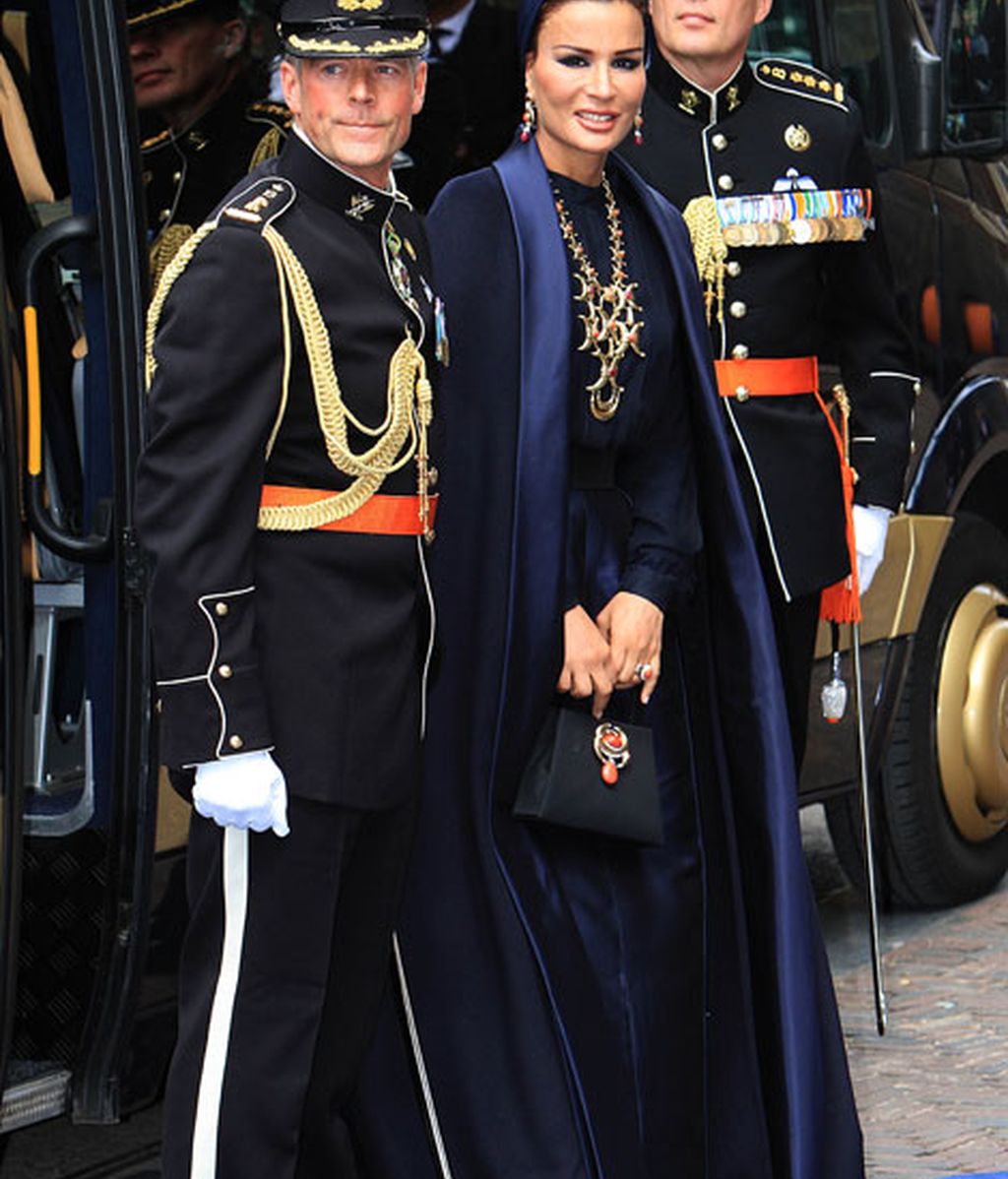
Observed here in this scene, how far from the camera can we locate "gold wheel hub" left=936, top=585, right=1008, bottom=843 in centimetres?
639

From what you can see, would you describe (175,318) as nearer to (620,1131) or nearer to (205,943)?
(205,943)

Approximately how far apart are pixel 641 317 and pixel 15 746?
1.01m

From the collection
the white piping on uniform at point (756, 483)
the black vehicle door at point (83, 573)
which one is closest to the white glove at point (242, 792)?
the black vehicle door at point (83, 573)

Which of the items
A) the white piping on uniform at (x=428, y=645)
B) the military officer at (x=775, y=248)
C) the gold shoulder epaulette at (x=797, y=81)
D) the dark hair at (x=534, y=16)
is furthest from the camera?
the gold shoulder epaulette at (x=797, y=81)

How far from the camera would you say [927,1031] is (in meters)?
5.69

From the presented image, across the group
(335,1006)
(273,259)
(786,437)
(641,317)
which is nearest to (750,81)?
(786,437)

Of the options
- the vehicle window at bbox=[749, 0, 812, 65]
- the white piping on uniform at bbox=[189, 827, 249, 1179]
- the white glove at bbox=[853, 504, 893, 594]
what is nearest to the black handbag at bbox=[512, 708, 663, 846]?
the white piping on uniform at bbox=[189, 827, 249, 1179]

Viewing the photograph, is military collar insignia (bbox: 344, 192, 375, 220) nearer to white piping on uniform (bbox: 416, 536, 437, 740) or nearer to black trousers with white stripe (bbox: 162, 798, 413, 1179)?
white piping on uniform (bbox: 416, 536, 437, 740)

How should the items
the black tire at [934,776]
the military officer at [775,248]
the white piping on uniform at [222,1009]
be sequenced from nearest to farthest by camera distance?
the white piping on uniform at [222,1009]
the military officer at [775,248]
the black tire at [934,776]

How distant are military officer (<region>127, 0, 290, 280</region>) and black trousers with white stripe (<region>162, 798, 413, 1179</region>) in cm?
141

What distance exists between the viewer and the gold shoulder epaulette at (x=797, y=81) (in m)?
4.80

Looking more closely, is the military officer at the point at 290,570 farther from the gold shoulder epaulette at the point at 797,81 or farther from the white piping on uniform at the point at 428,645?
the gold shoulder epaulette at the point at 797,81

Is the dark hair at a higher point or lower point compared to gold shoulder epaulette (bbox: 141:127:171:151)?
higher

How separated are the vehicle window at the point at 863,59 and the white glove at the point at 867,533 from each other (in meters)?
1.15
